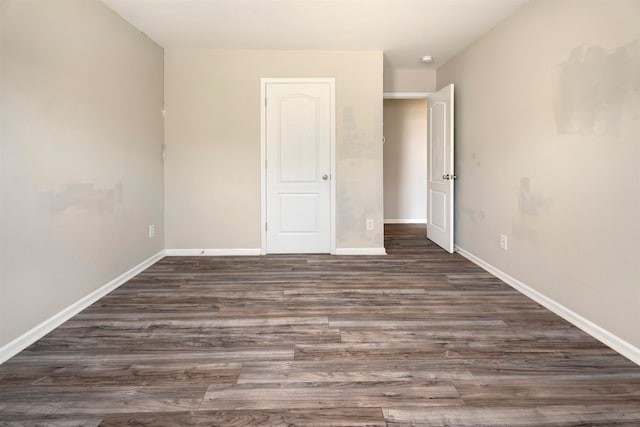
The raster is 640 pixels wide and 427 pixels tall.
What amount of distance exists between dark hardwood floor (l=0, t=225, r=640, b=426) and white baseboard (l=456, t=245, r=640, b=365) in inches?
2.3

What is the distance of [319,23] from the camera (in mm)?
3117

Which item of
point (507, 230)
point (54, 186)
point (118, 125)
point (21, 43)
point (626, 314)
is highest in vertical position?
point (21, 43)

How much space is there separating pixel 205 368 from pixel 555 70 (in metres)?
2.90

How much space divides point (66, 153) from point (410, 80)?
3957 mm

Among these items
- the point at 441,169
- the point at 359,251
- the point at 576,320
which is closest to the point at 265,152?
the point at 359,251

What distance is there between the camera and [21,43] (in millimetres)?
1913

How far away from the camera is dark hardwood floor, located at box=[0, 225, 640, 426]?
4.58ft

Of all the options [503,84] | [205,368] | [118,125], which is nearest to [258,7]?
[118,125]

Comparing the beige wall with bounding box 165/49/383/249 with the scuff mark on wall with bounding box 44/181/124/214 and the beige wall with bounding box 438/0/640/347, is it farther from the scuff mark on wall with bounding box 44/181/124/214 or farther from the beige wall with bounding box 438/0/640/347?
the beige wall with bounding box 438/0/640/347

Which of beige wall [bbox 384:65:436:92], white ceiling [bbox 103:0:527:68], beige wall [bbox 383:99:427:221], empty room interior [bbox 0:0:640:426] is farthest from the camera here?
beige wall [bbox 383:99:427:221]

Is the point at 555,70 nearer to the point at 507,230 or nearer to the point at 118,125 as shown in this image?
the point at 507,230

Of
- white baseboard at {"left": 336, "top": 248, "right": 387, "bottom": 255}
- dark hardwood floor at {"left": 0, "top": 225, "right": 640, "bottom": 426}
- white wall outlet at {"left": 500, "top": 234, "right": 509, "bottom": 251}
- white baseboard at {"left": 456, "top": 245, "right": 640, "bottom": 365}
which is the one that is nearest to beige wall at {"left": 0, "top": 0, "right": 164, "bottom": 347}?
dark hardwood floor at {"left": 0, "top": 225, "right": 640, "bottom": 426}

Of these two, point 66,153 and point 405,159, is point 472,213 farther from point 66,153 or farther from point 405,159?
point 66,153

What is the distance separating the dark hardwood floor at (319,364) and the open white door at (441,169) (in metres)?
1.40
